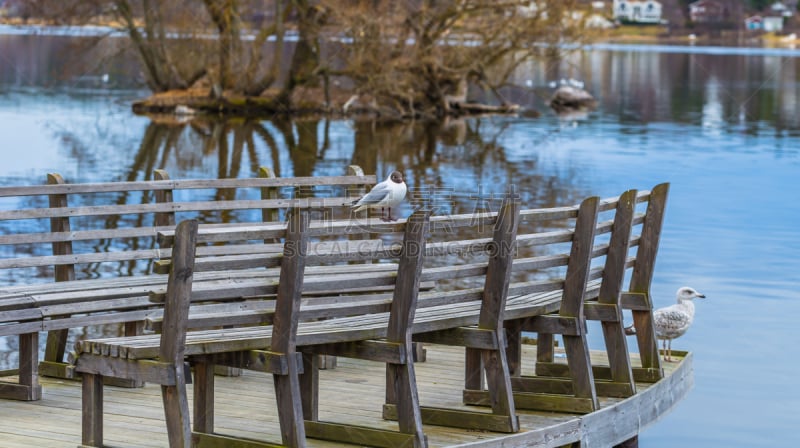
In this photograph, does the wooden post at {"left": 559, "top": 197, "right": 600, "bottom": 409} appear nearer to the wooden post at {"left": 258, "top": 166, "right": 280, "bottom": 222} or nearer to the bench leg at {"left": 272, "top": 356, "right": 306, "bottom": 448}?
the bench leg at {"left": 272, "top": 356, "right": 306, "bottom": 448}

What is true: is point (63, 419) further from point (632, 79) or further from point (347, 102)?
point (632, 79)

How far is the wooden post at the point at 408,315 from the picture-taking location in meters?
7.59

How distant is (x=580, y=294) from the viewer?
905 cm

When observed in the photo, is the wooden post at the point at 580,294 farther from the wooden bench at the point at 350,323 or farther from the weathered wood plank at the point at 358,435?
the weathered wood plank at the point at 358,435

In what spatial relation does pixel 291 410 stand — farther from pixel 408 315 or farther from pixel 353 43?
pixel 353 43

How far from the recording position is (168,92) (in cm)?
5222

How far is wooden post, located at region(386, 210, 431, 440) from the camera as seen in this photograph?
7590mm

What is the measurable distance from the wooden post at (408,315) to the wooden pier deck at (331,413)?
406 mm

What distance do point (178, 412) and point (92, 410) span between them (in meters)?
0.73

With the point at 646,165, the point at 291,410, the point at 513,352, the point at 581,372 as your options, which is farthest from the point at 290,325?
the point at 646,165

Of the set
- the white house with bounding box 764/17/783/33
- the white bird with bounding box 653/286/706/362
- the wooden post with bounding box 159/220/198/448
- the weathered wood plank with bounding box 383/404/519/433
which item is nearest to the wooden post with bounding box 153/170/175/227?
the weathered wood plank with bounding box 383/404/519/433

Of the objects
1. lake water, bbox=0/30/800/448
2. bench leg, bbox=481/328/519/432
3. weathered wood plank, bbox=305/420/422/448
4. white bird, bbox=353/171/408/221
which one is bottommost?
lake water, bbox=0/30/800/448

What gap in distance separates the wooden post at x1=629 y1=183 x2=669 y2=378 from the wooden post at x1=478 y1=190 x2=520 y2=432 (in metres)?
2.18

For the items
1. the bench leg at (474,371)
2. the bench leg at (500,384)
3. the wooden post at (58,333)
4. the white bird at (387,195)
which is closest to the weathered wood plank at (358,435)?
the bench leg at (500,384)
